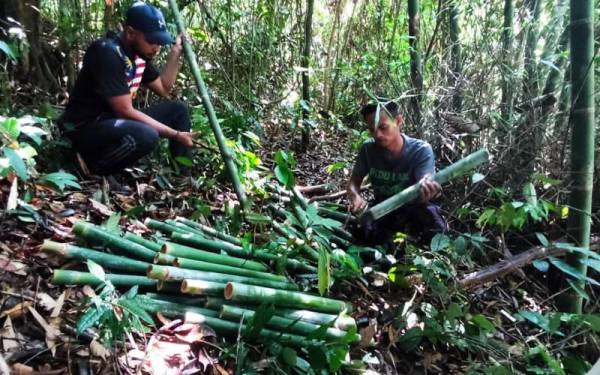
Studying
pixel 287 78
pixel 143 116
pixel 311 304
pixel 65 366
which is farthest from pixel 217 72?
pixel 65 366

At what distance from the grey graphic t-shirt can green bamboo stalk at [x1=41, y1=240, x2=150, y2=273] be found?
164cm

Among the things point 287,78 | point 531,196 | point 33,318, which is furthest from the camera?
point 287,78

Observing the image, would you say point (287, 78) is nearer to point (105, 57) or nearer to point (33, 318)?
point (105, 57)

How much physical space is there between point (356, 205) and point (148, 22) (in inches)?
65.2

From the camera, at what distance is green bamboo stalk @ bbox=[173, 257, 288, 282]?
7.20 ft

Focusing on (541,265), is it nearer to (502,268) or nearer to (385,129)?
(502,268)

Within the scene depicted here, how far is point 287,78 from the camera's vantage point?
17.7 feet

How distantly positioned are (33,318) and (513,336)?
2.23 metres

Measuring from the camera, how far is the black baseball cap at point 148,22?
3.11 metres

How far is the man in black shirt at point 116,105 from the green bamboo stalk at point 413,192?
4.28ft

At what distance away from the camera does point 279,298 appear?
2189 millimetres

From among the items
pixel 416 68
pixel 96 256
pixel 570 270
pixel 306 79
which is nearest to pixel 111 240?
pixel 96 256

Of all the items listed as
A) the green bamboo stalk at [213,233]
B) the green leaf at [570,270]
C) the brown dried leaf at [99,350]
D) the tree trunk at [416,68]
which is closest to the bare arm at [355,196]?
the tree trunk at [416,68]

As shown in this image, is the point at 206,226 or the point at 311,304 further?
Answer: the point at 206,226
